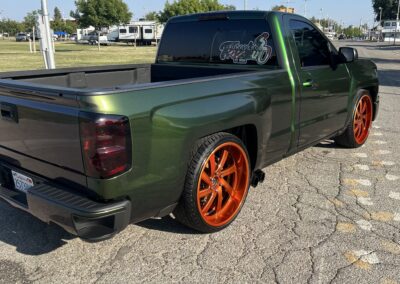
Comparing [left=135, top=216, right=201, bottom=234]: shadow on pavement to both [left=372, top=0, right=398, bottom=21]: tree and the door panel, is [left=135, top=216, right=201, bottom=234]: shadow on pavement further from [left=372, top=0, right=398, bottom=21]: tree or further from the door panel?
[left=372, top=0, right=398, bottom=21]: tree

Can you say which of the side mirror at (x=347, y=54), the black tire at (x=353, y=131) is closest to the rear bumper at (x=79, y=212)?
the side mirror at (x=347, y=54)

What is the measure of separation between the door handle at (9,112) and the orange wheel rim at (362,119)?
4270mm

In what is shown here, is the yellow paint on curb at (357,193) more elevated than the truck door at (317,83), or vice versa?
the truck door at (317,83)

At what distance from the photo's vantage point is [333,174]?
477cm

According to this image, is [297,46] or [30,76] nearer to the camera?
[30,76]

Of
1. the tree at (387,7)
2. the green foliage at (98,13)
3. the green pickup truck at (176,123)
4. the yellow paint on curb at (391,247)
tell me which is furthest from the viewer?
the tree at (387,7)

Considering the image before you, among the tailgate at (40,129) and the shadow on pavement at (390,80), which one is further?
the shadow on pavement at (390,80)

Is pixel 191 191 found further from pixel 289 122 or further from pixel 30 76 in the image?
pixel 30 76

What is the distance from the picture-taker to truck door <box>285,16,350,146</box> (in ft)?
13.6

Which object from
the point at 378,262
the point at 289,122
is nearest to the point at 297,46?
the point at 289,122

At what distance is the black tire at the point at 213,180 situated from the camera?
9.96ft

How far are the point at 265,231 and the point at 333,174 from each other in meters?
1.70

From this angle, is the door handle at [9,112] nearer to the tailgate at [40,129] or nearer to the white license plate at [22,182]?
the tailgate at [40,129]

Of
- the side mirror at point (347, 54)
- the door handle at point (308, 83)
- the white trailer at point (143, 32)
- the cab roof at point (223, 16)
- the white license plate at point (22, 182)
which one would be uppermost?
the white trailer at point (143, 32)
